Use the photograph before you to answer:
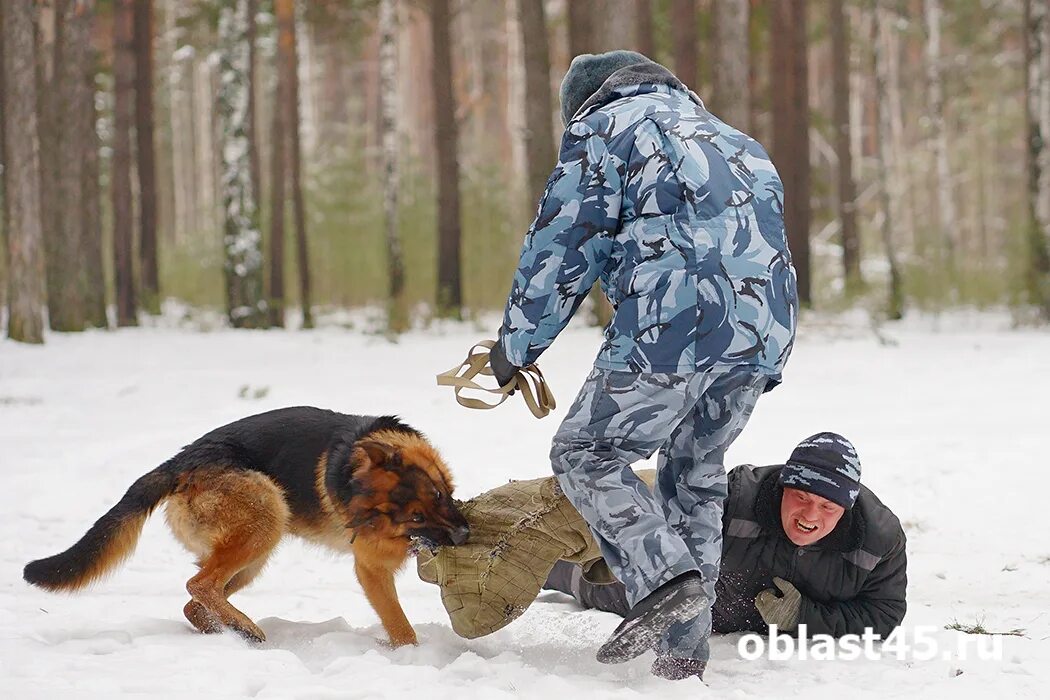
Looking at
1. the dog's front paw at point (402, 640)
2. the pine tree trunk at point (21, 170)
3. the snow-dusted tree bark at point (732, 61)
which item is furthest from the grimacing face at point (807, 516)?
the pine tree trunk at point (21, 170)

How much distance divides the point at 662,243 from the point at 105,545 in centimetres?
241

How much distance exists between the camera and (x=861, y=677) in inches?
144

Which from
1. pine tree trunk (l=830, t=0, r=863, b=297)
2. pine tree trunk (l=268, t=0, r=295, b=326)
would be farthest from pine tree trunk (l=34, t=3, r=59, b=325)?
pine tree trunk (l=830, t=0, r=863, b=297)

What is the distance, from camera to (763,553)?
166 inches

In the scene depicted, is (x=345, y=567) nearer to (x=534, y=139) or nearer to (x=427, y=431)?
(x=427, y=431)

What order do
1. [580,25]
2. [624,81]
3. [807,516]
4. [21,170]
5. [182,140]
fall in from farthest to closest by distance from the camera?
1. [182,140]
2. [580,25]
3. [21,170]
4. [807,516]
5. [624,81]

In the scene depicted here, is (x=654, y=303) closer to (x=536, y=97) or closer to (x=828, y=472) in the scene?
(x=828, y=472)

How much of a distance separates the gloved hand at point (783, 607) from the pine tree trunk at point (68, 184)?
12.6m

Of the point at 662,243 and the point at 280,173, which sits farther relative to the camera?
the point at 280,173

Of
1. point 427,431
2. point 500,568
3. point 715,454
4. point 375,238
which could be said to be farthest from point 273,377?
point 375,238

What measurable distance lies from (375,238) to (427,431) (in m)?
12.1

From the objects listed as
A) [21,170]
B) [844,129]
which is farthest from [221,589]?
[844,129]

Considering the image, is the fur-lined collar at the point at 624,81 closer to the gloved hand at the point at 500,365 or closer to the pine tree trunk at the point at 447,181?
the gloved hand at the point at 500,365

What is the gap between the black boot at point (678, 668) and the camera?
3.48m
